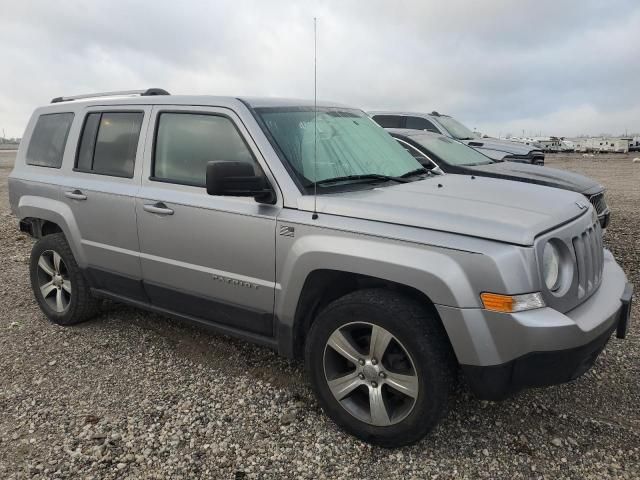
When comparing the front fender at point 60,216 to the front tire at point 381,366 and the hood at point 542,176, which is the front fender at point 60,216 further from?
the hood at point 542,176

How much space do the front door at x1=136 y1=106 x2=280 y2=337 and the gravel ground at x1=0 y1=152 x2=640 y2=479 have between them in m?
0.51

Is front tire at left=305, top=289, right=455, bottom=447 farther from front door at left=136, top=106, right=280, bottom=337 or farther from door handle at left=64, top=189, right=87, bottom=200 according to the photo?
door handle at left=64, top=189, right=87, bottom=200

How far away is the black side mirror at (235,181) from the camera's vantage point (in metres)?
2.74

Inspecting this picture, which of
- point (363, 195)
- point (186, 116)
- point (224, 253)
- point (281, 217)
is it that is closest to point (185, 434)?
point (224, 253)

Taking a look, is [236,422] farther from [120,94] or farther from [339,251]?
[120,94]

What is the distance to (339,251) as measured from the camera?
267cm

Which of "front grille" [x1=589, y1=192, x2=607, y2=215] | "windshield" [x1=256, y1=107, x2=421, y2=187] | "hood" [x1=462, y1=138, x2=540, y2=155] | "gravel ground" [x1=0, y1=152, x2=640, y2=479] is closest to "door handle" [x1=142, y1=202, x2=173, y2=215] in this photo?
"windshield" [x1=256, y1=107, x2=421, y2=187]

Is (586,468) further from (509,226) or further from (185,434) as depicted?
(185,434)

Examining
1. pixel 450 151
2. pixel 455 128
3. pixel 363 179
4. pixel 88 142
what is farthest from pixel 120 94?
pixel 455 128

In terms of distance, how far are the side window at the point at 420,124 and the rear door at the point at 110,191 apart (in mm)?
7571

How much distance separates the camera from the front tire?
2.51m

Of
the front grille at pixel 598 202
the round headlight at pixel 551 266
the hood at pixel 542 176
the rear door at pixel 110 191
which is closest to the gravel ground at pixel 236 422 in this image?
the rear door at pixel 110 191

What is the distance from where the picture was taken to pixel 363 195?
9.50 feet

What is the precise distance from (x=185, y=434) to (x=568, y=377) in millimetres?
2083
